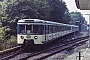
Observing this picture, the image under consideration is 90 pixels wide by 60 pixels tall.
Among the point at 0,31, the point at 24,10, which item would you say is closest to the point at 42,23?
the point at 0,31

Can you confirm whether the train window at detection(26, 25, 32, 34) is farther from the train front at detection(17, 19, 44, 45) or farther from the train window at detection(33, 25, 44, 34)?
the train window at detection(33, 25, 44, 34)

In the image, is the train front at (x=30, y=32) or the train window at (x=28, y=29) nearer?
the train front at (x=30, y=32)

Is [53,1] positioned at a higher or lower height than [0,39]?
higher

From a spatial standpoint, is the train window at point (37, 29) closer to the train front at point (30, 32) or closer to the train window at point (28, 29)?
the train front at point (30, 32)

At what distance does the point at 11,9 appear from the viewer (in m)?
27.0

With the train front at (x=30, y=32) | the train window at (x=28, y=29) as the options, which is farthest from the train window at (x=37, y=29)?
the train window at (x=28, y=29)

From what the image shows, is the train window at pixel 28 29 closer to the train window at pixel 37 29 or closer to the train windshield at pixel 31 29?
the train windshield at pixel 31 29

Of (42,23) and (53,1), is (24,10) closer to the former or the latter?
(42,23)

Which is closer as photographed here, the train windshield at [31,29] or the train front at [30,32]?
the train front at [30,32]

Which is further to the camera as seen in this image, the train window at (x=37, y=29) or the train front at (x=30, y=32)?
the train window at (x=37, y=29)

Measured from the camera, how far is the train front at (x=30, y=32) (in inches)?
672

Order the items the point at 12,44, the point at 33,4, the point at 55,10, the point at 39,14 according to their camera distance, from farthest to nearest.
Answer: the point at 55,10 < the point at 39,14 < the point at 33,4 < the point at 12,44

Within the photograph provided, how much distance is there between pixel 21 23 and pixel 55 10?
2791cm

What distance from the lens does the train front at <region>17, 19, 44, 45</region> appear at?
56.0 feet
